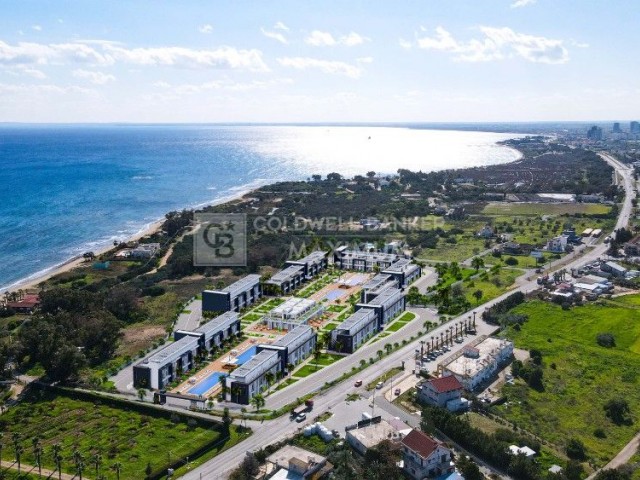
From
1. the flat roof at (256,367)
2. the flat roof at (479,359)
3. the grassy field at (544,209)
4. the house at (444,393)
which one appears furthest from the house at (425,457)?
the grassy field at (544,209)

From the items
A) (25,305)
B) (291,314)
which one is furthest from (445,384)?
(25,305)

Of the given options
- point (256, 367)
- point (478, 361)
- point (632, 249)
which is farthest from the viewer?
point (632, 249)

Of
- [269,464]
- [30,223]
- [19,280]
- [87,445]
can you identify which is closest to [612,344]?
[269,464]

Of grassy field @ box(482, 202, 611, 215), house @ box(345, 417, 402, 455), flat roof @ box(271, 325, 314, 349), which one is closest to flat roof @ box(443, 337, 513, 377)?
house @ box(345, 417, 402, 455)

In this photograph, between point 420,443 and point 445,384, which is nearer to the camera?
point 420,443

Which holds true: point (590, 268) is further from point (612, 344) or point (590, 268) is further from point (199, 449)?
point (199, 449)

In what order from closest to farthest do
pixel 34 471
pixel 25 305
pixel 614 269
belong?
pixel 34 471 < pixel 25 305 < pixel 614 269

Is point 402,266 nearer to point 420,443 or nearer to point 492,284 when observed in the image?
point 492,284

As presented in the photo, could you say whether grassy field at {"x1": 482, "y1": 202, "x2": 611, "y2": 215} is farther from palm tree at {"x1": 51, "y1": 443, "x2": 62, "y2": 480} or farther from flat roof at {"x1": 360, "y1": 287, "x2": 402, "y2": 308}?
palm tree at {"x1": 51, "y1": 443, "x2": 62, "y2": 480}
